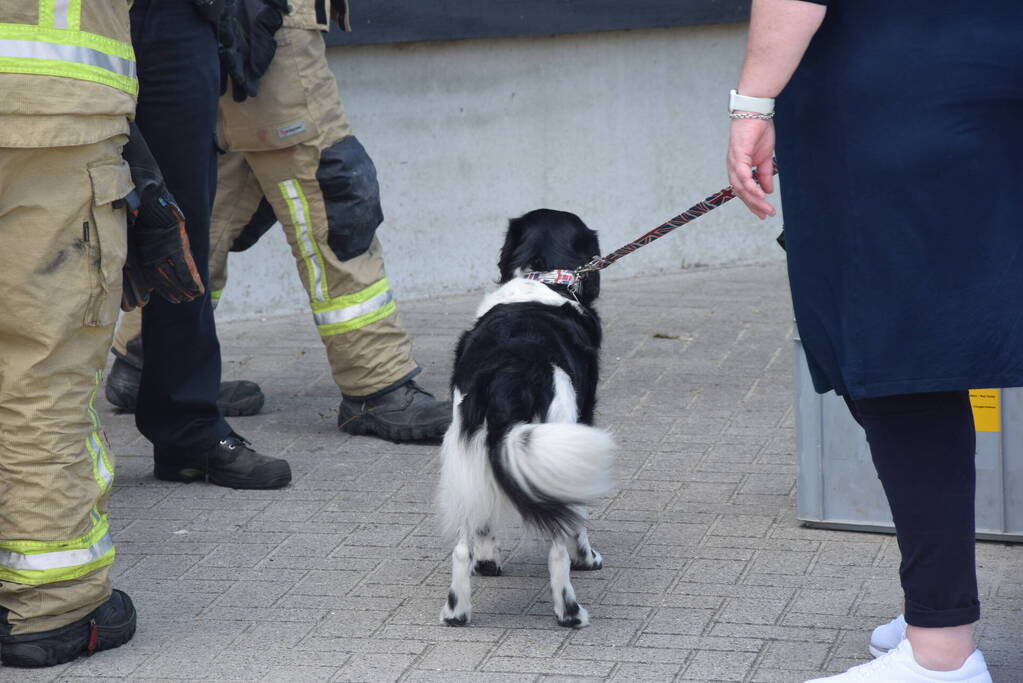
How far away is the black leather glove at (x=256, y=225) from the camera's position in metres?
5.64

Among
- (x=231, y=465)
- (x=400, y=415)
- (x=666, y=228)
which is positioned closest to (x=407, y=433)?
(x=400, y=415)

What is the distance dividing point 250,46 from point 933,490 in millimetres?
2899

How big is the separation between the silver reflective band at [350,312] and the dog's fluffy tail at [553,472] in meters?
1.98

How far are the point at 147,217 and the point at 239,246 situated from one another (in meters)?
2.24

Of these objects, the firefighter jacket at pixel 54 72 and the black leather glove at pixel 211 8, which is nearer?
the firefighter jacket at pixel 54 72

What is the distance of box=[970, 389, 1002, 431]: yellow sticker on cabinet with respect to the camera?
3977 millimetres

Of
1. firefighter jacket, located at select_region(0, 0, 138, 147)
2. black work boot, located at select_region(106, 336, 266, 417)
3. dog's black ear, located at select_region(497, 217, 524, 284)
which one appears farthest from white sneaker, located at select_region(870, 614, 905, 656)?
black work boot, located at select_region(106, 336, 266, 417)

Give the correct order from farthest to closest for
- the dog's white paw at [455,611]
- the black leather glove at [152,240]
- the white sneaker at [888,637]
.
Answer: the dog's white paw at [455,611] < the black leather glove at [152,240] < the white sneaker at [888,637]

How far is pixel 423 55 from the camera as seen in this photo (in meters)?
7.34

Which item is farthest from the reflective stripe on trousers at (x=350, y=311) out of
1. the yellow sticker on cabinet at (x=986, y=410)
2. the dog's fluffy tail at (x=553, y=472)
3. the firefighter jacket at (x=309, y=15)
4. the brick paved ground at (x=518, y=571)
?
Result: the yellow sticker on cabinet at (x=986, y=410)

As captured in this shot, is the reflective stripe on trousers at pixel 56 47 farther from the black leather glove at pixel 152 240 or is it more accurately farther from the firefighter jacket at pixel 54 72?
the black leather glove at pixel 152 240

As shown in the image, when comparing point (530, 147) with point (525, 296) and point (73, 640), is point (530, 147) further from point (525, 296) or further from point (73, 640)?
point (73, 640)

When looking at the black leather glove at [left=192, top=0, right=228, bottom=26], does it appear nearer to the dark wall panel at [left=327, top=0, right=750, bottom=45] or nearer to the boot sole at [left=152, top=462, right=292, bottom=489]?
the boot sole at [left=152, top=462, right=292, bottom=489]

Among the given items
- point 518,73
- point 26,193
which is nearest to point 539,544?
point 26,193
